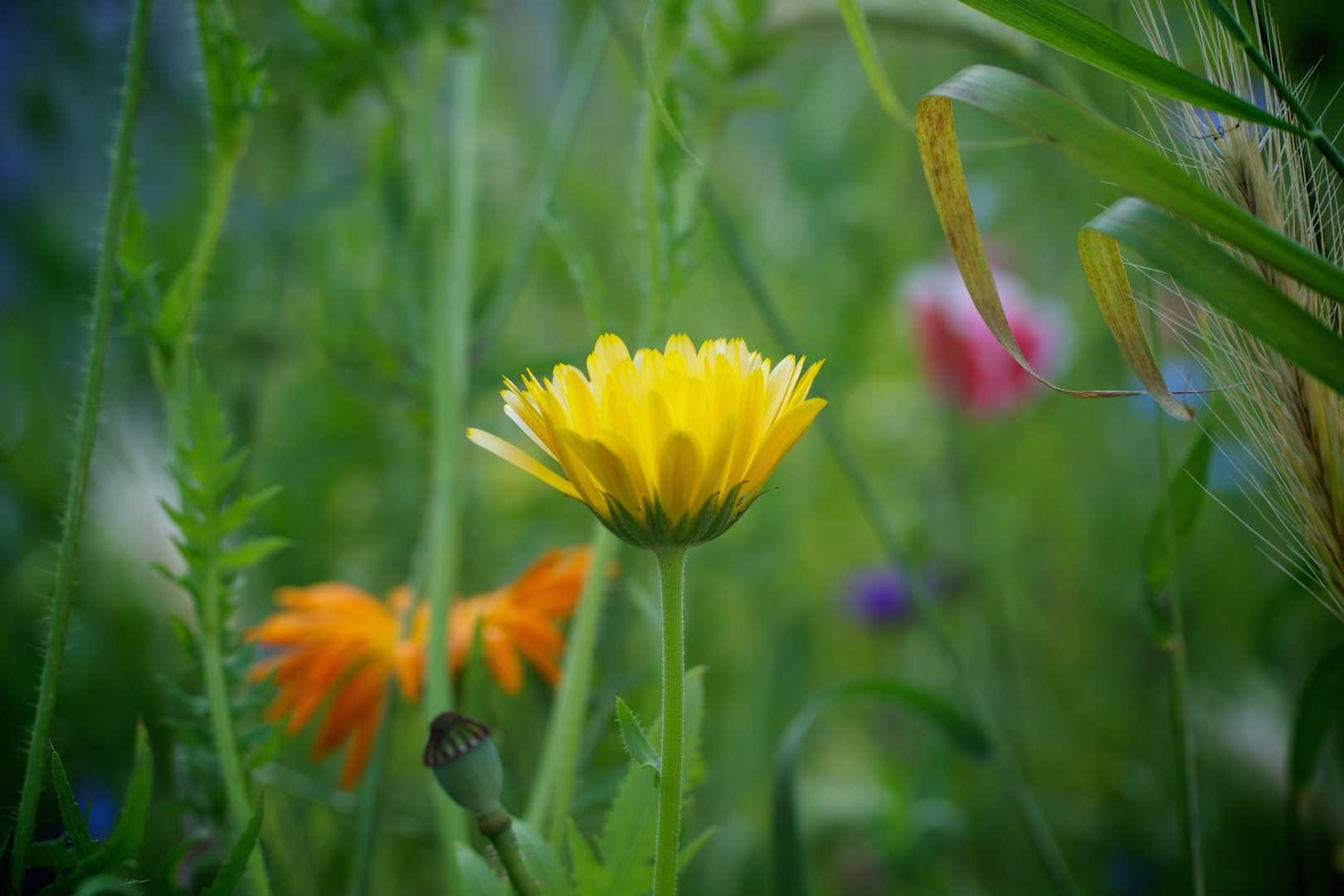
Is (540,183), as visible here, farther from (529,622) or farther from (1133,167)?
(1133,167)

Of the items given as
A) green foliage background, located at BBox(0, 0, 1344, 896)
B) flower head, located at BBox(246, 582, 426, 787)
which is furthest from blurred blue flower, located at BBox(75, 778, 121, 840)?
flower head, located at BBox(246, 582, 426, 787)

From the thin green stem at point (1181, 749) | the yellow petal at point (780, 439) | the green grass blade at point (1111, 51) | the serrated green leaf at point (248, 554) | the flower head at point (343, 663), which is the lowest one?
the thin green stem at point (1181, 749)

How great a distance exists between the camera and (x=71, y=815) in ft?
0.95

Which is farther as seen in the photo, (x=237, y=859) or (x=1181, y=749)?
(x=1181, y=749)

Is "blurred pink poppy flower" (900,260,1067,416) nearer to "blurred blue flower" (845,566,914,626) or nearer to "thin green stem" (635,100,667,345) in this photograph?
"blurred blue flower" (845,566,914,626)

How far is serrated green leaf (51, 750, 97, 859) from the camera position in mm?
285

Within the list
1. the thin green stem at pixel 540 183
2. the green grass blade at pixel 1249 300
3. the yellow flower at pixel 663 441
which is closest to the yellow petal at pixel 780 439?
the yellow flower at pixel 663 441

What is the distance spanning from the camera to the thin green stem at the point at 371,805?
16.9 inches

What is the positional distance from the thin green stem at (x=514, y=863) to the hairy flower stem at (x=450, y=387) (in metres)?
0.11

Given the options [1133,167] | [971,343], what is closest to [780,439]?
[1133,167]

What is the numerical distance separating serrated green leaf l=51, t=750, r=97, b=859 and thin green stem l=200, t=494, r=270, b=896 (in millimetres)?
57

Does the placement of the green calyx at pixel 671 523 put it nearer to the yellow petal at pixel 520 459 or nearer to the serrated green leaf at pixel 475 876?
the yellow petal at pixel 520 459

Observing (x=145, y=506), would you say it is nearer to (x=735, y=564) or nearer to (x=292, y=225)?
(x=292, y=225)

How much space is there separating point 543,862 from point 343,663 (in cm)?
24
